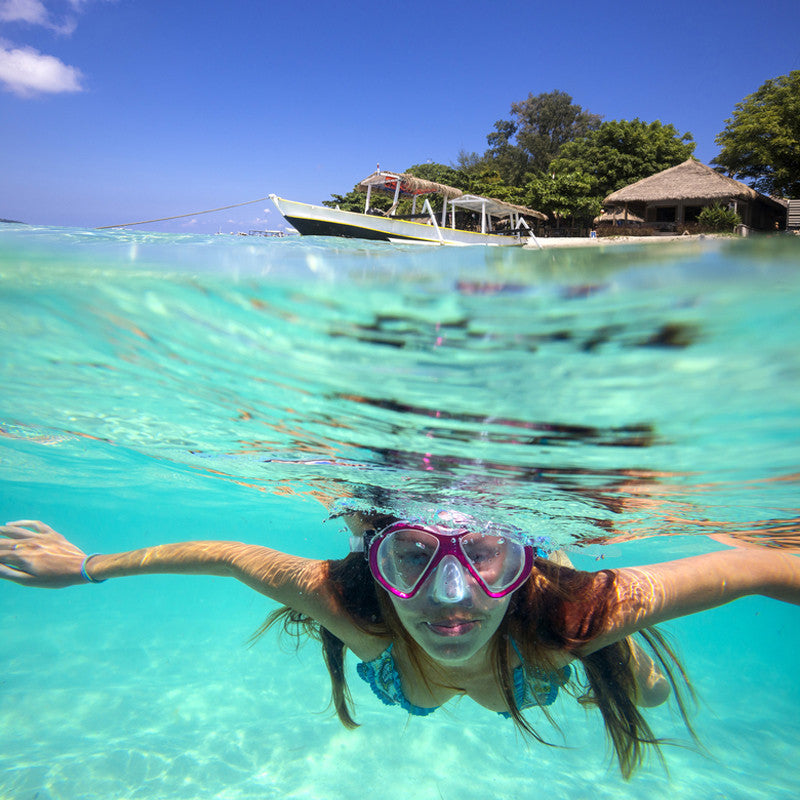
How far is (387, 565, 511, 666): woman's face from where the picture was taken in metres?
4.30

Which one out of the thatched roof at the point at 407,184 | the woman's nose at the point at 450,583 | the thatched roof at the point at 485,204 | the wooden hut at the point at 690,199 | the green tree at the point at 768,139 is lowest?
the woman's nose at the point at 450,583

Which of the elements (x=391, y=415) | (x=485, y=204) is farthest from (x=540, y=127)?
(x=391, y=415)

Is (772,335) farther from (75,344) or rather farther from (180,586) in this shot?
(180,586)

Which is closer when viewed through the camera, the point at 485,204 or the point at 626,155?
the point at 485,204

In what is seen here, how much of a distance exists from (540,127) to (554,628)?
341 ft

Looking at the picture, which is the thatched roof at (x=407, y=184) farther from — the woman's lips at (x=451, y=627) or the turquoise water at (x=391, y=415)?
the woman's lips at (x=451, y=627)

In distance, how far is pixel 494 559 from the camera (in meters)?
4.58

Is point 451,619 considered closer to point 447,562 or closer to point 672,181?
point 447,562

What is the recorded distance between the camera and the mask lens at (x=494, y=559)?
14.7 feet

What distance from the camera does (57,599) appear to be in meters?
31.5

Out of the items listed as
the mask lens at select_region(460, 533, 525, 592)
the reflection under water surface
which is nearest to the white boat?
the reflection under water surface

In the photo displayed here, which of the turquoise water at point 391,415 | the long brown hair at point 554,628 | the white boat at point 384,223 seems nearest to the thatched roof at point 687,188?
the white boat at point 384,223

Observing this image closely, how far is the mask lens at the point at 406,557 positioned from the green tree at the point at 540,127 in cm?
9133

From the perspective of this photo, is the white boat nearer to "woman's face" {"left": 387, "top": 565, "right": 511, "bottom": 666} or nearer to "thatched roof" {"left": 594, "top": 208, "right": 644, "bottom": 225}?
"woman's face" {"left": 387, "top": 565, "right": 511, "bottom": 666}
